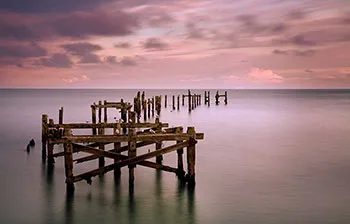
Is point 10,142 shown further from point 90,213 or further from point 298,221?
point 298,221

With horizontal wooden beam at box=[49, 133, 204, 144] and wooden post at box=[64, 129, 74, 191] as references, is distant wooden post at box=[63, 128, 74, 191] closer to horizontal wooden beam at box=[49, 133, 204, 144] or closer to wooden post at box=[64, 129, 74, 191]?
wooden post at box=[64, 129, 74, 191]

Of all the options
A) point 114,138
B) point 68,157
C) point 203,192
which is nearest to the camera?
point 68,157

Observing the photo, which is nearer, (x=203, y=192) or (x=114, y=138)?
(x=114, y=138)

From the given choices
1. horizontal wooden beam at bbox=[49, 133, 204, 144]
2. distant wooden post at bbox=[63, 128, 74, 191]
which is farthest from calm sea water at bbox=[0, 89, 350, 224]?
horizontal wooden beam at bbox=[49, 133, 204, 144]

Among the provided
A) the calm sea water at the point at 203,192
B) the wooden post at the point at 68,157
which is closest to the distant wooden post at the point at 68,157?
the wooden post at the point at 68,157

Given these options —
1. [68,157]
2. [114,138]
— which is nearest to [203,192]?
[114,138]

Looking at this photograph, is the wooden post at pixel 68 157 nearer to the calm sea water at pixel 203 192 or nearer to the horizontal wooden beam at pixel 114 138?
the horizontal wooden beam at pixel 114 138

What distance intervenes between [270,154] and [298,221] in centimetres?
1285

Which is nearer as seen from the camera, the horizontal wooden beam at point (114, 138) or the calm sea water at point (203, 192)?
the calm sea water at point (203, 192)

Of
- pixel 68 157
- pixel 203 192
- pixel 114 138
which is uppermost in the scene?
pixel 114 138

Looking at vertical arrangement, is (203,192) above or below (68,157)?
below

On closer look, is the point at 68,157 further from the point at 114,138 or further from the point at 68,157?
the point at 114,138

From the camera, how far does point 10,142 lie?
30.6 m

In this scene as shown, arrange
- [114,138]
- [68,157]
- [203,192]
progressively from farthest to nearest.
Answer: [203,192] < [114,138] < [68,157]
